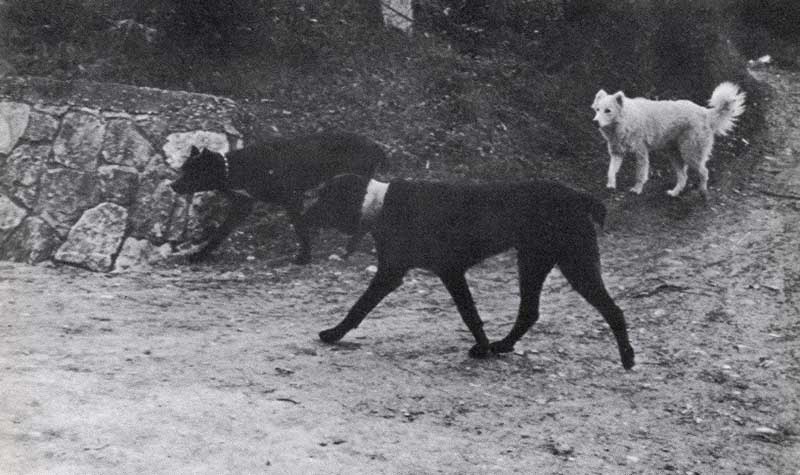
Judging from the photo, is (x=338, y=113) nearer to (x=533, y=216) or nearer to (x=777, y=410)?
(x=533, y=216)

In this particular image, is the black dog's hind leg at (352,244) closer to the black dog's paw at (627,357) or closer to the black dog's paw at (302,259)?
the black dog's paw at (302,259)

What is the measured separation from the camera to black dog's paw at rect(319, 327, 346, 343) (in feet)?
14.6

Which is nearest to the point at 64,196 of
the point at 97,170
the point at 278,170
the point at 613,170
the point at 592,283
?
the point at 97,170

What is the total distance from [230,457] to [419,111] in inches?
200

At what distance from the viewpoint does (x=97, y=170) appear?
20.1 ft

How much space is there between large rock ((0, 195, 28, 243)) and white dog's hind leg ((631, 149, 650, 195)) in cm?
522

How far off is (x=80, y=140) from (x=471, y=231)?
138 inches

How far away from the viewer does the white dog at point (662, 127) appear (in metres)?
7.22

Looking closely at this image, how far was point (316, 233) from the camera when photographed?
6.18 meters

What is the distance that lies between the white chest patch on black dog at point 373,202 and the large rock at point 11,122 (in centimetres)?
329

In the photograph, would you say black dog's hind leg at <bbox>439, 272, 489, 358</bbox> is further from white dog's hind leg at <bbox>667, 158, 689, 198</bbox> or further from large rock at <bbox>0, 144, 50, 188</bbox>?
white dog's hind leg at <bbox>667, 158, 689, 198</bbox>

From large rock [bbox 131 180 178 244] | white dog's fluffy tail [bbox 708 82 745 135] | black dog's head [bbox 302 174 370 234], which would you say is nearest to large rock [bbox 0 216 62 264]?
large rock [bbox 131 180 178 244]

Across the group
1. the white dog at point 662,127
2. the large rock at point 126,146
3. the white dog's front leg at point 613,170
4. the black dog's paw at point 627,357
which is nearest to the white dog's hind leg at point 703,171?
the white dog at point 662,127

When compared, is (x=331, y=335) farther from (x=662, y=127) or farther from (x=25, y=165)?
(x=662, y=127)
